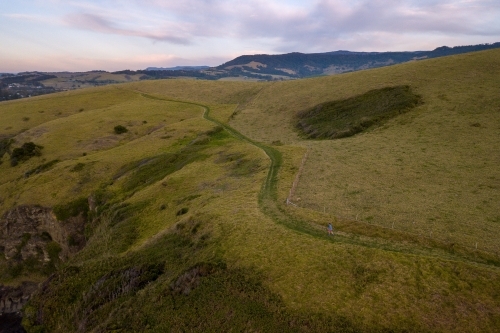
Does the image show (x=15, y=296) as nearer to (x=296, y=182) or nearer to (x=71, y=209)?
(x=71, y=209)

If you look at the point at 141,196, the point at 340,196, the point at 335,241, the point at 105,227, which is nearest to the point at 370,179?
the point at 340,196

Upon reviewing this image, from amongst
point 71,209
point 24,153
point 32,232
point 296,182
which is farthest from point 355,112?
point 24,153

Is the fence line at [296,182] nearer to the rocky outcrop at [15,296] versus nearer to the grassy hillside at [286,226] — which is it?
the grassy hillside at [286,226]

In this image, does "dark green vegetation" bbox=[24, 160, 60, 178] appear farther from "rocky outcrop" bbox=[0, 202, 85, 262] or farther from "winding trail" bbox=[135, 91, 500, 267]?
"winding trail" bbox=[135, 91, 500, 267]

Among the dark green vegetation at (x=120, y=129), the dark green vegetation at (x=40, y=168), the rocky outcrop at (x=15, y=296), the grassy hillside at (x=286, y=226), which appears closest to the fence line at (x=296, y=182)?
the grassy hillside at (x=286, y=226)

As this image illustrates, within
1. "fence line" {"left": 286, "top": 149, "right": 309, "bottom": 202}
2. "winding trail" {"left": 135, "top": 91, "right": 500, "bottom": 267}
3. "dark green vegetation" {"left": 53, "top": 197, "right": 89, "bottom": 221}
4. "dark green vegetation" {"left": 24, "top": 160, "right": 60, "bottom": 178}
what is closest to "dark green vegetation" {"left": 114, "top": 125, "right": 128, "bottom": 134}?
"dark green vegetation" {"left": 24, "top": 160, "right": 60, "bottom": 178}

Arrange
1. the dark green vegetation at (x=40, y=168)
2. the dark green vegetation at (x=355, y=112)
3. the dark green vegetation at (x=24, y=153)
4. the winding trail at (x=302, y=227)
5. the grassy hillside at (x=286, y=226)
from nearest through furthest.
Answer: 1. the grassy hillside at (x=286, y=226)
2. the winding trail at (x=302, y=227)
3. the dark green vegetation at (x=355, y=112)
4. the dark green vegetation at (x=40, y=168)
5. the dark green vegetation at (x=24, y=153)

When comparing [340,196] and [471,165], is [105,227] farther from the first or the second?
[471,165]
